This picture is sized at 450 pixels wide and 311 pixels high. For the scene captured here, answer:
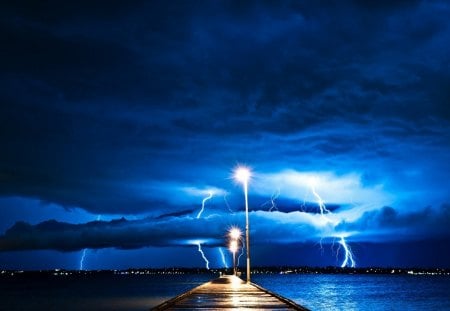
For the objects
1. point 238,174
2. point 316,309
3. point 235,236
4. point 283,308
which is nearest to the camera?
point 283,308

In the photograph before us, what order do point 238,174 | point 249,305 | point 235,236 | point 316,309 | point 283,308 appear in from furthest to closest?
point 316,309, point 235,236, point 238,174, point 249,305, point 283,308

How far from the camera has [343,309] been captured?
257 ft

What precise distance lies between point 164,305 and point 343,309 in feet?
211

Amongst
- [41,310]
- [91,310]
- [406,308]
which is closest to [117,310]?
[91,310]

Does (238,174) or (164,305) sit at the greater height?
(238,174)

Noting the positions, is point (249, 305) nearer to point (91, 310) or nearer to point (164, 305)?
point (164, 305)

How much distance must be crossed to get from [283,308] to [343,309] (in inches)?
2491

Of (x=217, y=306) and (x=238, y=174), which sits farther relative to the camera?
(x=238, y=174)

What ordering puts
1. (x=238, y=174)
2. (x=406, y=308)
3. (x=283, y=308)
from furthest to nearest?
1. (x=406, y=308)
2. (x=238, y=174)
3. (x=283, y=308)

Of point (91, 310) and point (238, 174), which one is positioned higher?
point (238, 174)

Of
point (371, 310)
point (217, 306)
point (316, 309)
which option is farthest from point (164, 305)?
point (371, 310)

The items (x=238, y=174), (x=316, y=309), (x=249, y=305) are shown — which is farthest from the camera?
(x=316, y=309)

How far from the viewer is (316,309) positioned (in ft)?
252

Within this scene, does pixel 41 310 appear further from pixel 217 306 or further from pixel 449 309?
pixel 217 306
